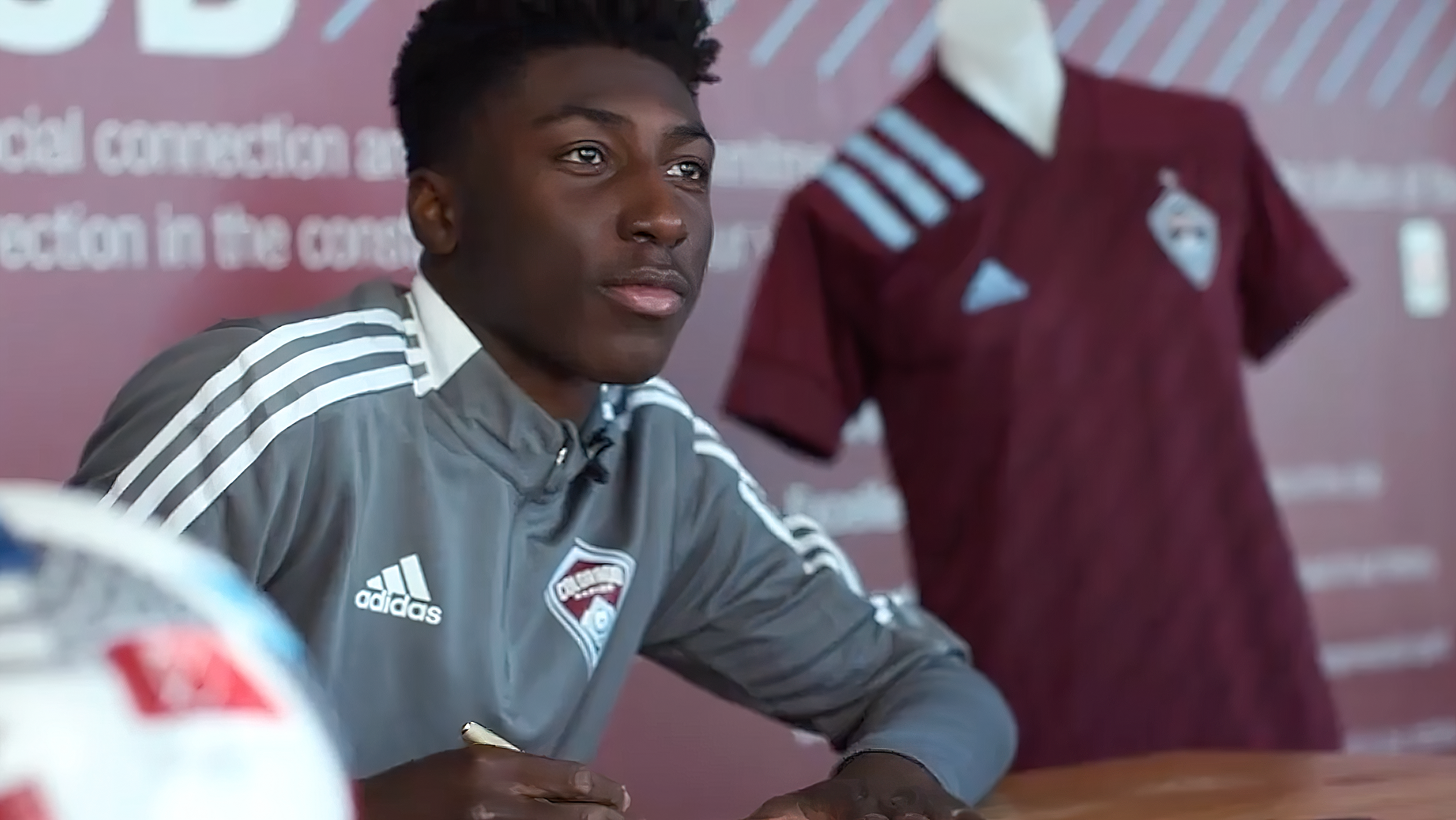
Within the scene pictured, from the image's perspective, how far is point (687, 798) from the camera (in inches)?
75.3

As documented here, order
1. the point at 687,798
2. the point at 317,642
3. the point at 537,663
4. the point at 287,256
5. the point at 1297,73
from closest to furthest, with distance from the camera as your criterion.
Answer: the point at 317,642
the point at 537,663
the point at 287,256
the point at 687,798
the point at 1297,73

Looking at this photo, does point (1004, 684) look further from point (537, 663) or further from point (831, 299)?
point (537, 663)

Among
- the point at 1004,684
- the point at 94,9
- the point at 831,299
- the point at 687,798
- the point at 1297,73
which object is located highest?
the point at 94,9

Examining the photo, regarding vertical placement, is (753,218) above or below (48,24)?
below

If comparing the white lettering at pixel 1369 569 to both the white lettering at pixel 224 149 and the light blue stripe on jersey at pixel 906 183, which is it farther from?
the white lettering at pixel 224 149

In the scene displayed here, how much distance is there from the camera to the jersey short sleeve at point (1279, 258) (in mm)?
1667

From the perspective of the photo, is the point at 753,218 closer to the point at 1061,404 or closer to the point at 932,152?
the point at 932,152

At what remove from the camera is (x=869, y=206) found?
156 centimetres

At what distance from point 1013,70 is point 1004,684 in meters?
0.54

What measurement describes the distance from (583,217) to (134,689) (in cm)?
65

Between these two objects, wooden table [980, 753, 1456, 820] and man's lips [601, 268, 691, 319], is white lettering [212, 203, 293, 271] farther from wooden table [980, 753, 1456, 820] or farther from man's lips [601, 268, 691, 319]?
wooden table [980, 753, 1456, 820]

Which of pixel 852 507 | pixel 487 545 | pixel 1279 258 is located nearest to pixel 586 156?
pixel 487 545

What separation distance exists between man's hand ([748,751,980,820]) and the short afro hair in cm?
45

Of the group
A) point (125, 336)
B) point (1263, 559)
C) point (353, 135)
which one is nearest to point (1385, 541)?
point (1263, 559)
